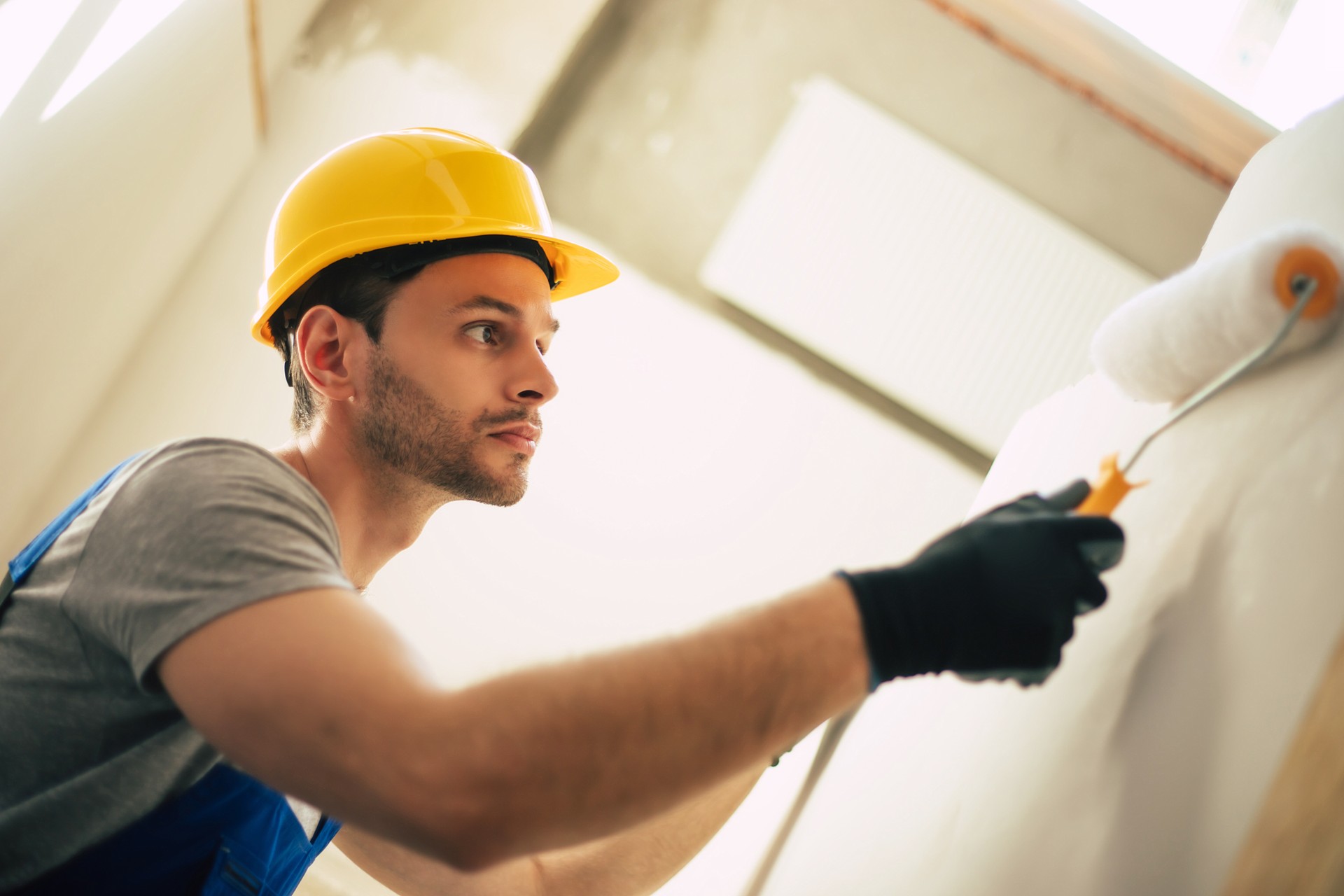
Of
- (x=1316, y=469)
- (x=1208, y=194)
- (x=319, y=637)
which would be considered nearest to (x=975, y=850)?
(x=1316, y=469)

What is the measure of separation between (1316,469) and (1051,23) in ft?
5.92

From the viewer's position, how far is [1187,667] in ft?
1.78

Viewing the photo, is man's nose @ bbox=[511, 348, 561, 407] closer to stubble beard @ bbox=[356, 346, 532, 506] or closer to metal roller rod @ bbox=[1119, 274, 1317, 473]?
stubble beard @ bbox=[356, 346, 532, 506]

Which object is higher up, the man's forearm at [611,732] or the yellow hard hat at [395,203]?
the yellow hard hat at [395,203]

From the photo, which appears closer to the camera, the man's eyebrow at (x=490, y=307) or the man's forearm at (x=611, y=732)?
the man's forearm at (x=611, y=732)

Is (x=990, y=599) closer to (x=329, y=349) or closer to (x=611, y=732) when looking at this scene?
(x=611, y=732)

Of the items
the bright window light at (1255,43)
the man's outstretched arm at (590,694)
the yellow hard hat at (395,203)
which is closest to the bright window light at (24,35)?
the yellow hard hat at (395,203)

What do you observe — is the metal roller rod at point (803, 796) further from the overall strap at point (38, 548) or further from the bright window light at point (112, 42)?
the bright window light at point (112, 42)

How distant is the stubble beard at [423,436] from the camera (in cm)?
106

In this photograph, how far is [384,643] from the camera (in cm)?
58

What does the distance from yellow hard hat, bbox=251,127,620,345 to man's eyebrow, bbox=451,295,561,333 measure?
0.31 ft

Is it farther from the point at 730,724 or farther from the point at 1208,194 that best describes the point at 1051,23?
the point at 730,724

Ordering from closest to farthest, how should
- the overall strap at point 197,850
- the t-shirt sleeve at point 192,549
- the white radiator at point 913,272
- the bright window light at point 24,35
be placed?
the t-shirt sleeve at point 192,549 < the overall strap at point 197,850 < the bright window light at point 24,35 < the white radiator at point 913,272

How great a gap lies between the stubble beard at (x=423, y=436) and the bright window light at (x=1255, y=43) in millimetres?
1788
